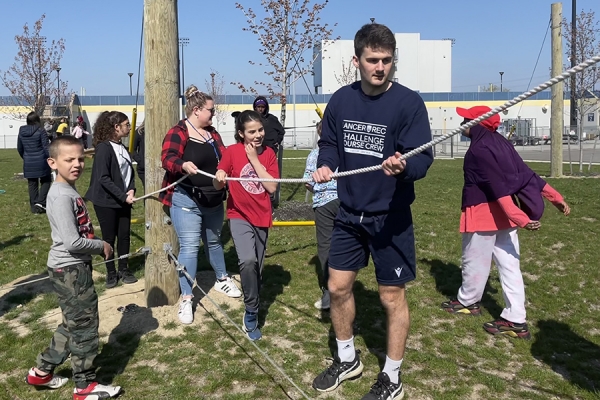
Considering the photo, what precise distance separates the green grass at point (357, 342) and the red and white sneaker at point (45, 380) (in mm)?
67

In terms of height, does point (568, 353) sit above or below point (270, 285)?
below

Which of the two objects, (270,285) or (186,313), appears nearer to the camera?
(186,313)

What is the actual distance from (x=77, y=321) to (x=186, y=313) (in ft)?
4.33

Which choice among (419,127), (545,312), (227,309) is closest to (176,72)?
(227,309)

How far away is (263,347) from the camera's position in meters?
4.32

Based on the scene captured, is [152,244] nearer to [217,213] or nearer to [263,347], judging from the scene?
[217,213]

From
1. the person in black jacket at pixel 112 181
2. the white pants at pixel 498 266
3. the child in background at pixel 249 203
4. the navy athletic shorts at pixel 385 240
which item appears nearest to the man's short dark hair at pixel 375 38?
the navy athletic shorts at pixel 385 240

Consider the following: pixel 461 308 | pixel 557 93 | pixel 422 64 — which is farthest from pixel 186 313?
pixel 422 64

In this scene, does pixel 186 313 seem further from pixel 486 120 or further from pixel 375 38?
pixel 486 120

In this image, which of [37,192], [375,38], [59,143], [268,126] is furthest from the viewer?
[37,192]

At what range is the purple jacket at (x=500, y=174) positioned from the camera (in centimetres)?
451

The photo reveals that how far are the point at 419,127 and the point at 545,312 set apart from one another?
3019 mm

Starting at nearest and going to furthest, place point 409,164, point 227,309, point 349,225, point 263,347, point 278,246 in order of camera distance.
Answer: point 409,164
point 349,225
point 263,347
point 227,309
point 278,246

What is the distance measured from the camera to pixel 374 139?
10.9ft
